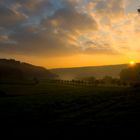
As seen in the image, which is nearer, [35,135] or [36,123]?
[35,135]

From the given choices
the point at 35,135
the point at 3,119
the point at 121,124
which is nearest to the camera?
the point at 35,135

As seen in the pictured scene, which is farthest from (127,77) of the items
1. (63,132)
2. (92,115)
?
(63,132)

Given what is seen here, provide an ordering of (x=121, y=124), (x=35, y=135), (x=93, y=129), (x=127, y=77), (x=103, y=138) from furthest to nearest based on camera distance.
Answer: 1. (x=127, y=77)
2. (x=121, y=124)
3. (x=93, y=129)
4. (x=35, y=135)
5. (x=103, y=138)

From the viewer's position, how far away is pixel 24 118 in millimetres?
25031

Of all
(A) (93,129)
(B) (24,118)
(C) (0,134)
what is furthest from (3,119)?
(A) (93,129)

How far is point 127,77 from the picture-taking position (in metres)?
115

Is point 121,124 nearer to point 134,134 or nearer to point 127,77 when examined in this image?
point 134,134

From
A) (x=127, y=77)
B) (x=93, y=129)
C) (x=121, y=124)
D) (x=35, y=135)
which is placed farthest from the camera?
(x=127, y=77)

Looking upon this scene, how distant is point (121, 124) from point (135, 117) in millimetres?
3354

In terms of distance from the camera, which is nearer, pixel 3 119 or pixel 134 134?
pixel 134 134

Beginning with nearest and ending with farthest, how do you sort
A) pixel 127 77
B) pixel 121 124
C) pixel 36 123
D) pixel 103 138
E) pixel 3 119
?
1. pixel 103 138
2. pixel 121 124
3. pixel 36 123
4. pixel 3 119
5. pixel 127 77

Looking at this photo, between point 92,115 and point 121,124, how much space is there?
523 cm

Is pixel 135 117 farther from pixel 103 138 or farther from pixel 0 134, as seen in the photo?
pixel 0 134

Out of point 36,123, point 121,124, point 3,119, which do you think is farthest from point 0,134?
point 121,124
